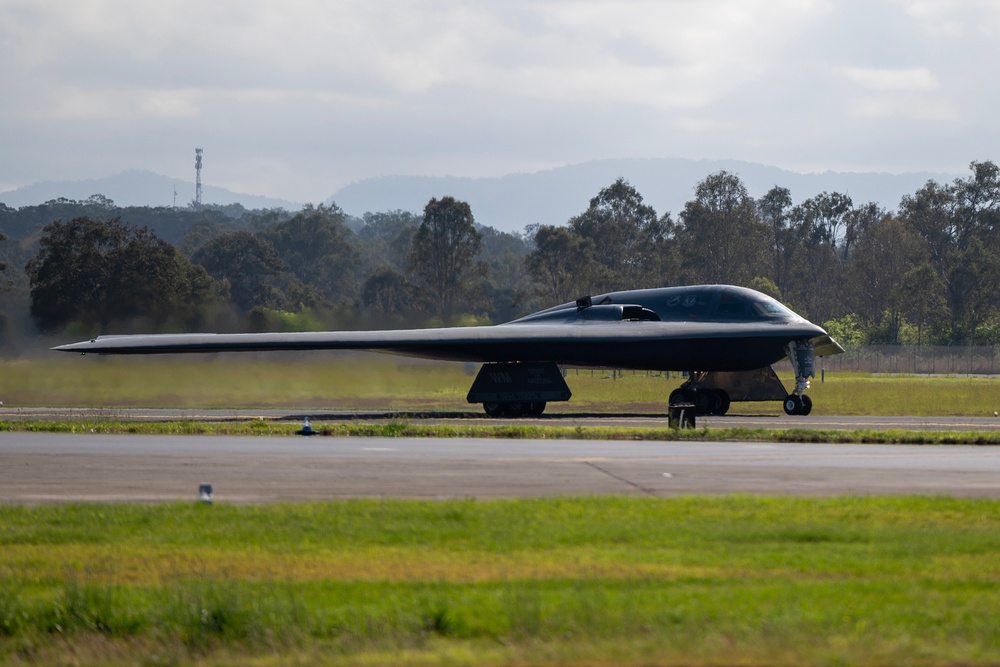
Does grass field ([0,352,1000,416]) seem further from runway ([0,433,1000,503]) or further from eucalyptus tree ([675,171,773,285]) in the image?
eucalyptus tree ([675,171,773,285])

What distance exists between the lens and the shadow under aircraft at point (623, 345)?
33.7 metres

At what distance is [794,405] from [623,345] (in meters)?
5.17

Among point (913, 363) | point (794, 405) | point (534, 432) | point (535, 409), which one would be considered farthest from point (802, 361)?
point (913, 363)

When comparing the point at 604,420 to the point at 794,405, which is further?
the point at 794,405

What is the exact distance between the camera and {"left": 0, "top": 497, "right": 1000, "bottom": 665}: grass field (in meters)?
7.89

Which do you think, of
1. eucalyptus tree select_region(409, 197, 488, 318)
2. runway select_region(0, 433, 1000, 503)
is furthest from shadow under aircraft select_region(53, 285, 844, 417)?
eucalyptus tree select_region(409, 197, 488, 318)

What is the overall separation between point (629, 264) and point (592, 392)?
2461 inches

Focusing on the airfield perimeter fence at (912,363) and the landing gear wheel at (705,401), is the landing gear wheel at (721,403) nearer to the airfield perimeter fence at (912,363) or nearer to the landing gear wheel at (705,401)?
the landing gear wheel at (705,401)

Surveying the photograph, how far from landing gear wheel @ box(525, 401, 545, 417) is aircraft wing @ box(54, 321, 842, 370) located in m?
1.34

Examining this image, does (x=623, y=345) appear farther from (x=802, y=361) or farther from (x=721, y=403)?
(x=802, y=361)

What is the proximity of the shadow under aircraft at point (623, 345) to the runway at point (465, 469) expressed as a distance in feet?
35.6

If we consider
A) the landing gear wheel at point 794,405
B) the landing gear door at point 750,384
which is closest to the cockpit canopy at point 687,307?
the landing gear door at point 750,384

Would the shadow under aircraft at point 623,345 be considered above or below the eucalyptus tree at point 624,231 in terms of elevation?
below

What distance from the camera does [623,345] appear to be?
112ft
